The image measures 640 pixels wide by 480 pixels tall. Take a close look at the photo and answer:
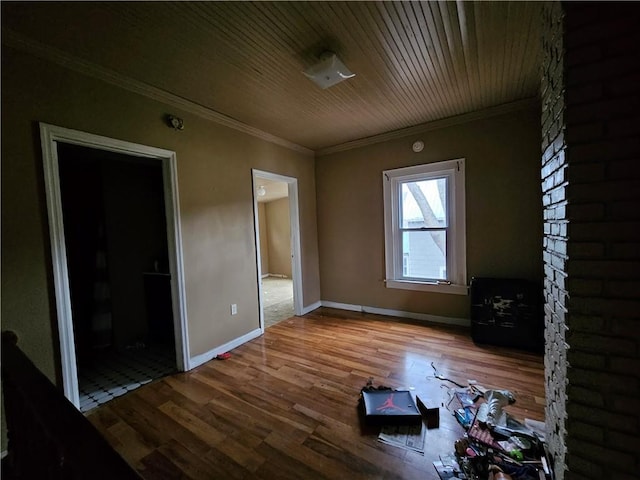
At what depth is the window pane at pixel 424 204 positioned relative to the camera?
11.3ft

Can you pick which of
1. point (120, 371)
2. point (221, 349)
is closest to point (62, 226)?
point (120, 371)

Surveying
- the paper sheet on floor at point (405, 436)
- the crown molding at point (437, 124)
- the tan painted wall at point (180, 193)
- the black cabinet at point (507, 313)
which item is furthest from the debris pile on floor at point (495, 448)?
the crown molding at point (437, 124)

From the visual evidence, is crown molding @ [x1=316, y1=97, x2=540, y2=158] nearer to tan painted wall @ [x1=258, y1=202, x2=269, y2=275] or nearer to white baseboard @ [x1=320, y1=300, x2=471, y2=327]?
white baseboard @ [x1=320, y1=300, x2=471, y2=327]

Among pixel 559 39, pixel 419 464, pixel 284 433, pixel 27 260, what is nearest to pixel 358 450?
pixel 419 464

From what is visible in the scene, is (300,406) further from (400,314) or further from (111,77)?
(111,77)

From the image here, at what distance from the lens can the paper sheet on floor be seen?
1.61 m

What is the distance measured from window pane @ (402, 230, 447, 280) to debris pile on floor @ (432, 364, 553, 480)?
179cm

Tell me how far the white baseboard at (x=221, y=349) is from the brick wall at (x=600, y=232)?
271 cm

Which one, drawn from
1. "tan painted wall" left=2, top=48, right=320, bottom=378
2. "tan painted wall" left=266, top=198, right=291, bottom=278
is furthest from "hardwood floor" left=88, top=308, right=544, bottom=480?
"tan painted wall" left=266, top=198, right=291, bottom=278

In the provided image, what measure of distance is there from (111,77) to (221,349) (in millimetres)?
2599

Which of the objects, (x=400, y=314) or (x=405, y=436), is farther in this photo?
(x=400, y=314)

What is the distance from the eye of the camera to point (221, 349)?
290 centimetres

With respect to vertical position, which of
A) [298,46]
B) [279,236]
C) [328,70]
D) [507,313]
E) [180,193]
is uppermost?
[298,46]

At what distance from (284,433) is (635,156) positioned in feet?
7.09
